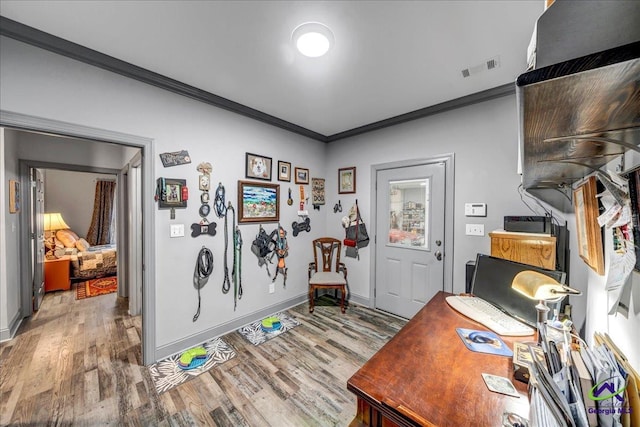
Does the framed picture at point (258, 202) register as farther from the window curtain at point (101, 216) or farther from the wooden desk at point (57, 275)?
the window curtain at point (101, 216)

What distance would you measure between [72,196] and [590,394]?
8.83 metres

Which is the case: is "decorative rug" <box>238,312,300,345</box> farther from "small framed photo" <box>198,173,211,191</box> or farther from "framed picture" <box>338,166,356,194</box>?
"framed picture" <box>338,166,356,194</box>

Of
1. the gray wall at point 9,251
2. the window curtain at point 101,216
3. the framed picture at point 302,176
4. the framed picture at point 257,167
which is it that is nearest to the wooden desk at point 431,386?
the framed picture at point 257,167

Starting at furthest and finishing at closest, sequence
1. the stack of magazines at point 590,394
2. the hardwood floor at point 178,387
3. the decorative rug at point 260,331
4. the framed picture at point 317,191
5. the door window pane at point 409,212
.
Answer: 1. the framed picture at point 317,191
2. the door window pane at point 409,212
3. the decorative rug at point 260,331
4. the hardwood floor at point 178,387
5. the stack of magazines at point 590,394

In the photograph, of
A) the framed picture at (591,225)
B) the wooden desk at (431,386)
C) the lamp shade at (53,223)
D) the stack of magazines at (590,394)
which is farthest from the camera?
the lamp shade at (53,223)

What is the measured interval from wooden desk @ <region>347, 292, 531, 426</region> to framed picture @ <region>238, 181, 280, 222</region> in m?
2.20

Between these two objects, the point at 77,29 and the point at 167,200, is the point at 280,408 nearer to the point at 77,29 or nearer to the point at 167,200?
the point at 167,200

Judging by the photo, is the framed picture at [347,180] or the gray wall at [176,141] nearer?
the gray wall at [176,141]

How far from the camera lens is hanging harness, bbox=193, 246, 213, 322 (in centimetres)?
247

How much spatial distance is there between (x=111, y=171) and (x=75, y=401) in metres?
2.97

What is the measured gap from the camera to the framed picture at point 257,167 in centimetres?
288

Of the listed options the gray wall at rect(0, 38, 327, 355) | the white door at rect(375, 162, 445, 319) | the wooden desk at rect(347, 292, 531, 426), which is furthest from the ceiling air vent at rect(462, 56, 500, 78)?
the gray wall at rect(0, 38, 327, 355)

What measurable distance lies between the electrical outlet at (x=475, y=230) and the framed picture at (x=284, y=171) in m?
2.31

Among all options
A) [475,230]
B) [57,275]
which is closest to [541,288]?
[475,230]
